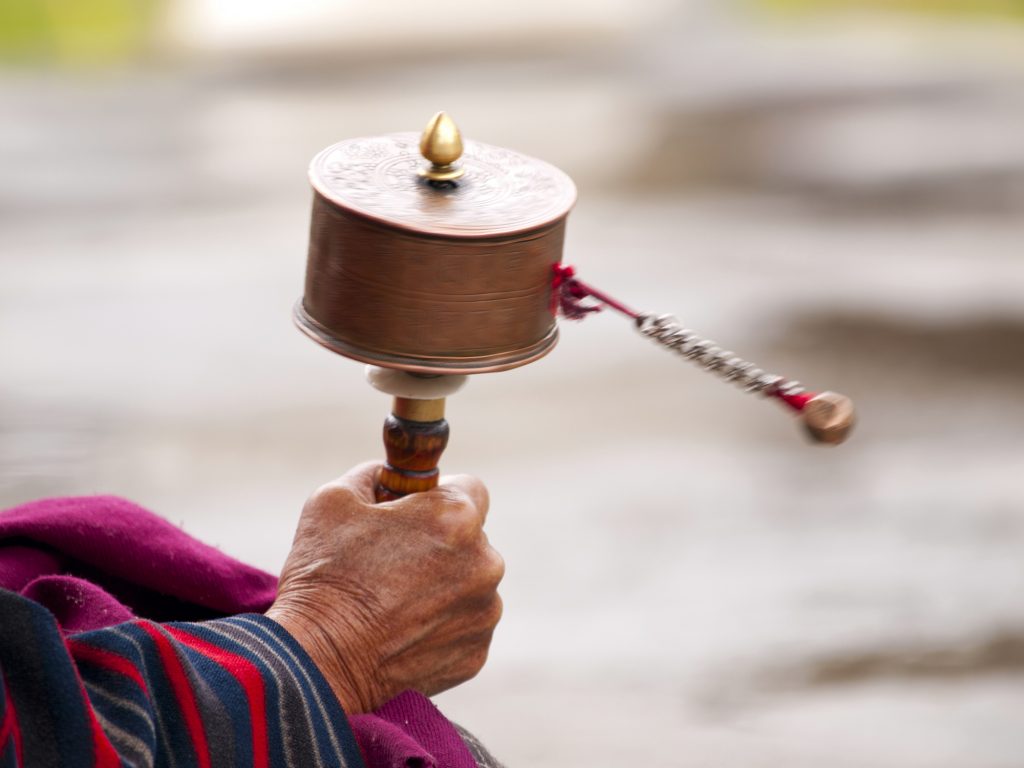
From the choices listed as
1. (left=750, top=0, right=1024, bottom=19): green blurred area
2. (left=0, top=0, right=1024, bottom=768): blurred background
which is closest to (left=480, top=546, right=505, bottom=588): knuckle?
(left=0, top=0, right=1024, bottom=768): blurred background

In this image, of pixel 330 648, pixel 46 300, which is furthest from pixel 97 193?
pixel 330 648

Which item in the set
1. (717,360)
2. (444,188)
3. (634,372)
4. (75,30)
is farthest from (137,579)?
(75,30)

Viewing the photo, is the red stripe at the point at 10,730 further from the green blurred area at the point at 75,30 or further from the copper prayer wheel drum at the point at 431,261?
the green blurred area at the point at 75,30

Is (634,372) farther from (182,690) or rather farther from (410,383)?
(182,690)

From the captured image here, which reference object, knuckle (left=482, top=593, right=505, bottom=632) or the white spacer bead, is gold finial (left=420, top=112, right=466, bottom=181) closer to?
the white spacer bead

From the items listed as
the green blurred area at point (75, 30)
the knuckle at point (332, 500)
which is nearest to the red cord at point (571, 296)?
the knuckle at point (332, 500)

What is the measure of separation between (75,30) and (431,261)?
5.97 meters

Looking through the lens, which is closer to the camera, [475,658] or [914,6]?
[475,658]

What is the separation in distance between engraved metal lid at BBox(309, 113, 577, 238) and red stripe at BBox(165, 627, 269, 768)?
32 centimetres

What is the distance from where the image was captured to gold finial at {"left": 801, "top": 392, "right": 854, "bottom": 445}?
0.87m

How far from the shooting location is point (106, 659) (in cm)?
82

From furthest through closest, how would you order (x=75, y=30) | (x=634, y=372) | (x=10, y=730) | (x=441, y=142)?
1. (x=75, y=30)
2. (x=634, y=372)
3. (x=441, y=142)
4. (x=10, y=730)

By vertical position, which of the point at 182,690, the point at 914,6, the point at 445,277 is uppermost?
the point at 445,277

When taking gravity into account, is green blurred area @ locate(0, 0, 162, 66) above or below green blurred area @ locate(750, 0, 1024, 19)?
below
